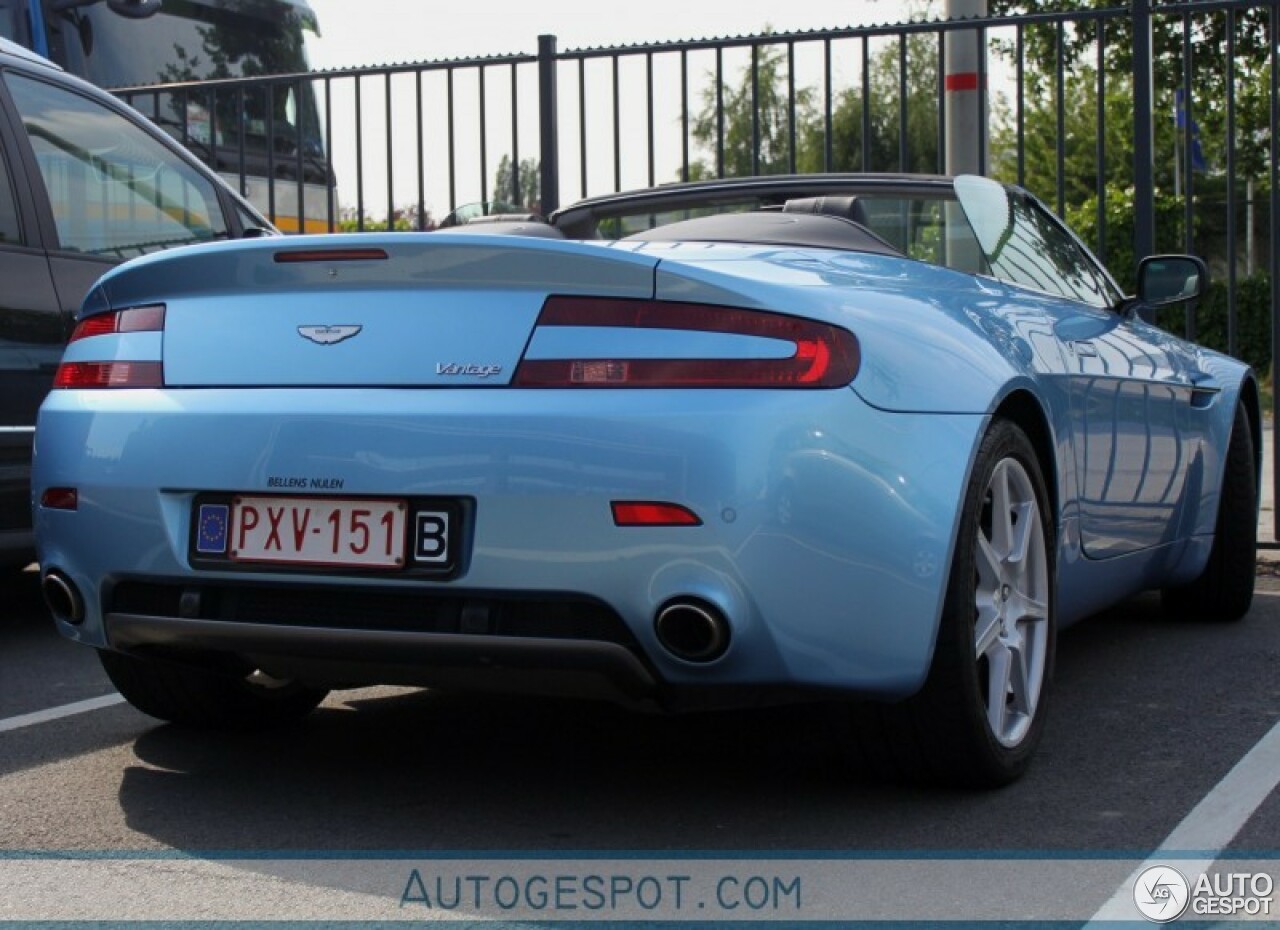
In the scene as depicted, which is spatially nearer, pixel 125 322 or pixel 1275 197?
pixel 125 322

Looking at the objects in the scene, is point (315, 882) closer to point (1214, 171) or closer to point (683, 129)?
point (683, 129)

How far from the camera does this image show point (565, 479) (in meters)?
3.00

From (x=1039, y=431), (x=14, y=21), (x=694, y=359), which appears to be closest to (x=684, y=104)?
(x=14, y=21)

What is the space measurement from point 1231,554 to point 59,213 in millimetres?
3749

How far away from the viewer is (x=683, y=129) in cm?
803

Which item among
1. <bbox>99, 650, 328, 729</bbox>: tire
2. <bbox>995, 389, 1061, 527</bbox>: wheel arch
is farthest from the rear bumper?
<bbox>99, 650, 328, 729</bbox>: tire

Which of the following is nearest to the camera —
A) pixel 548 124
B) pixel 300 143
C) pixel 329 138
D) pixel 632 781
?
pixel 632 781

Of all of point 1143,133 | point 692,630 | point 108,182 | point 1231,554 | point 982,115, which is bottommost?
point 1231,554

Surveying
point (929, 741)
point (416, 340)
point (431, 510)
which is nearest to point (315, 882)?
point (431, 510)

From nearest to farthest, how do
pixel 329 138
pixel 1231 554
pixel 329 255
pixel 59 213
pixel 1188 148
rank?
1. pixel 329 255
2. pixel 59 213
3. pixel 1231 554
4. pixel 1188 148
5. pixel 329 138

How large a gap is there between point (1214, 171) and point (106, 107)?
28.8 m

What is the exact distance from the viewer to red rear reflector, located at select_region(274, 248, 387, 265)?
3266mm

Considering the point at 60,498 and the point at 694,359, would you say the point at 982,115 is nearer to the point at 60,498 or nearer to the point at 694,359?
the point at 694,359

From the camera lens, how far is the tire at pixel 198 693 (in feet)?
12.8
